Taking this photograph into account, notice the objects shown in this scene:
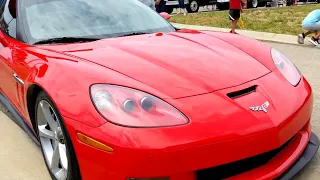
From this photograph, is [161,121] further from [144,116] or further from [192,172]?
[192,172]

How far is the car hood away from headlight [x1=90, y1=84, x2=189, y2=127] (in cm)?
12

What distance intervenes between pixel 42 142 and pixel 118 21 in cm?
118

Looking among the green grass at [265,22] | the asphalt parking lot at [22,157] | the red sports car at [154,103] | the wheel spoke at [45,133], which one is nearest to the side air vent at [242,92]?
the red sports car at [154,103]

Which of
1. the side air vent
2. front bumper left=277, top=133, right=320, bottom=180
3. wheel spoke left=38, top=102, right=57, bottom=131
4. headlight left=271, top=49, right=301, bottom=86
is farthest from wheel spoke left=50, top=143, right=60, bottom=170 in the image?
headlight left=271, top=49, right=301, bottom=86

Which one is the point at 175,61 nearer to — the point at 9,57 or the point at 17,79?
the point at 17,79

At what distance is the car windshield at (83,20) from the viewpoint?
10.0 ft

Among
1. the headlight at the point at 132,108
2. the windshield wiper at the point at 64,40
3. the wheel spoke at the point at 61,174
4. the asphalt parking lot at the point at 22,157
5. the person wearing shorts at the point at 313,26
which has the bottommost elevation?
the person wearing shorts at the point at 313,26

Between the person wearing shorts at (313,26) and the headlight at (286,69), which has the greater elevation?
the headlight at (286,69)

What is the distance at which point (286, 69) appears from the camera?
2693 mm

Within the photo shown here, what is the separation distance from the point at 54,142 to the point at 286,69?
1671 millimetres

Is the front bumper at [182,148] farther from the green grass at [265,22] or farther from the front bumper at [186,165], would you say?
the green grass at [265,22]

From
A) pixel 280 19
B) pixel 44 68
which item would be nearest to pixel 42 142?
pixel 44 68

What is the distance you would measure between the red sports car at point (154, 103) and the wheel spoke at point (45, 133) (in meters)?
0.01

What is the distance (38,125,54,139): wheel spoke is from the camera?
2634 millimetres
